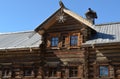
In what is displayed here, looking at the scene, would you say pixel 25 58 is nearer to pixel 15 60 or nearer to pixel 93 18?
pixel 15 60

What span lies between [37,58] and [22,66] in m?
1.45

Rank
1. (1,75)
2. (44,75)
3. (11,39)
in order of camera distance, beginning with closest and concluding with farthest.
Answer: (44,75), (1,75), (11,39)

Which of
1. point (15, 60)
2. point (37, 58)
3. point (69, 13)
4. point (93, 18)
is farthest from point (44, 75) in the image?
point (93, 18)

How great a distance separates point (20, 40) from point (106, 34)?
8.00 meters

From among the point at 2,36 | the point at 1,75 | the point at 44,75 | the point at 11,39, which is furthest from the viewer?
the point at 2,36

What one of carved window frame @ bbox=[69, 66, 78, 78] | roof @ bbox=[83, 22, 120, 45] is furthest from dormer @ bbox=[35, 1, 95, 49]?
carved window frame @ bbox=[69, 66, 78, 78]

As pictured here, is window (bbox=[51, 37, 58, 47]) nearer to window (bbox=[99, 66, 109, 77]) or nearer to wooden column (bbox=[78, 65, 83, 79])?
wooden column (bbox=[78, 65, 83, 79])

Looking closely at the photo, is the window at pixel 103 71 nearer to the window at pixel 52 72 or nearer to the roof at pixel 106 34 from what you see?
the roof at pixel 106 34

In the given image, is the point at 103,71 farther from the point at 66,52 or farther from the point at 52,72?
the point at 52,72

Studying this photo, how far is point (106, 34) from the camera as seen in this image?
21.3 meters

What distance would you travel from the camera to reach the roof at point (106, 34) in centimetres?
1995

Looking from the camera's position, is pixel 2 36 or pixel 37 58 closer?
pixel 37 58

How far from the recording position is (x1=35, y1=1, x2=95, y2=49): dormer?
68.7ft

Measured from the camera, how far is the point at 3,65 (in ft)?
75.2
